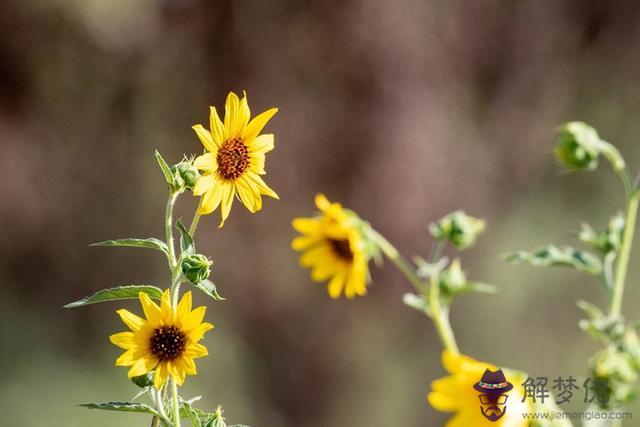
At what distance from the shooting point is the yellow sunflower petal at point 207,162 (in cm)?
43

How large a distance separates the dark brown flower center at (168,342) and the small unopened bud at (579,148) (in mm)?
312

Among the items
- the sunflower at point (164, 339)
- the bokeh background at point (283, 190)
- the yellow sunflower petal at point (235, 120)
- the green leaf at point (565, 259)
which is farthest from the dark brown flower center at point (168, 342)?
the bokeh background at point (283, 190)

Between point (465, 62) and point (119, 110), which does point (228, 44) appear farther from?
point (465, 62)

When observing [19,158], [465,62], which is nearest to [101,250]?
[19,158]

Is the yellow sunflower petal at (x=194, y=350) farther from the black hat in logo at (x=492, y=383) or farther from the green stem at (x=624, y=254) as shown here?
the green stem at (x=624, y=254)

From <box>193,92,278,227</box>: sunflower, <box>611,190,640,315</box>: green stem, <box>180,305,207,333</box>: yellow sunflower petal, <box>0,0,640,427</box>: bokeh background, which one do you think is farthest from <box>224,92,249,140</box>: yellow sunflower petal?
<box>0,0,640,427</box>: bokeh background

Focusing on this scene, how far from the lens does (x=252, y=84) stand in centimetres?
238

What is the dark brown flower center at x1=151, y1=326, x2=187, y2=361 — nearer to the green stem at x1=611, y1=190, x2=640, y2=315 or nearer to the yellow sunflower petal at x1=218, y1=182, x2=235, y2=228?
the yellow sunflower petal at x1=218, y1=182, x2=235, y2=228

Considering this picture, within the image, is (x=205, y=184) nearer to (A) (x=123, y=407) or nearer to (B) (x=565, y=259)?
(A) (x=123, y=407)

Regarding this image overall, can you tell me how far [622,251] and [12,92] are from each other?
2.10 meters

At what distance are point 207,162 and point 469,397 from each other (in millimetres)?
169

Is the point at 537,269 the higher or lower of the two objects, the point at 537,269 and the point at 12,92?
the lower

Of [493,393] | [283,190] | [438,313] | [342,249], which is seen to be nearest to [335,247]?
[342,249]

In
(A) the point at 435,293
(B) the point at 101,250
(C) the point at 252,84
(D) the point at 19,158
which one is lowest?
(A) the point at 435,293
